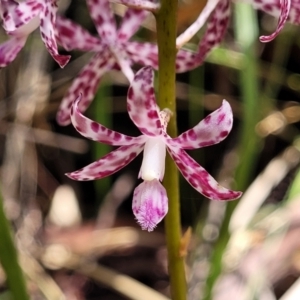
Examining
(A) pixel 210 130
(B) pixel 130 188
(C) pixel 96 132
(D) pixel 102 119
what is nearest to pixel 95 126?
(C) pixel 96 132

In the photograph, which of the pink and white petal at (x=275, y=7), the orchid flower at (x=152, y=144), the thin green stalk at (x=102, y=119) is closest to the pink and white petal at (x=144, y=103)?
the orchid flower at (x=152, y=144)

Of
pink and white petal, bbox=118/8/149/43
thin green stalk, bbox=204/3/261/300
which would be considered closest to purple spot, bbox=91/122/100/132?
pink and white petal, bbox=118/8/149/43

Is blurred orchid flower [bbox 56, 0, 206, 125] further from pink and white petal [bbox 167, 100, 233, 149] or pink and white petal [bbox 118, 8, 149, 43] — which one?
pink and white petal [bbox 167, 100, 233, 149]

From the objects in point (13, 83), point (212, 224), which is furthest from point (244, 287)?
point (13, 83)

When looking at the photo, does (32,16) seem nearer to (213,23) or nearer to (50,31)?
(50,31)

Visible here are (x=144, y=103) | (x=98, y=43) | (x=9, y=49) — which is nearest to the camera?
(x=144, y=103)
